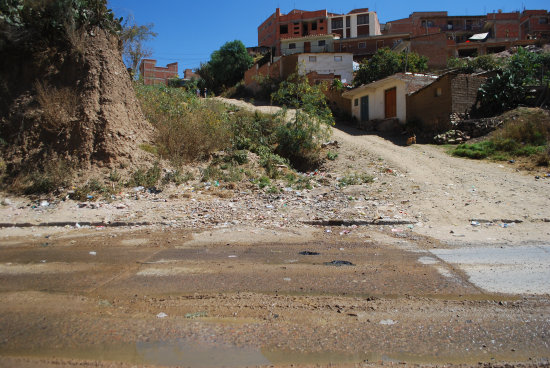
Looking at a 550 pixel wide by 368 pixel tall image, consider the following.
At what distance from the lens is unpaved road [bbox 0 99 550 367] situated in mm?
2633

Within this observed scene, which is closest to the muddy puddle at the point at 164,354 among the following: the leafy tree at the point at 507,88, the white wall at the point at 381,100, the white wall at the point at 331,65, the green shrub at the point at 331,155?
the green shrub at the point at 331,155

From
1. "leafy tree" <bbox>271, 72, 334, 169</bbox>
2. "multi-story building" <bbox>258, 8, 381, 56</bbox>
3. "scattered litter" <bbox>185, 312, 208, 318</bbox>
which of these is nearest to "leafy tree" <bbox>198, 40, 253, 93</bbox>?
"multi-story building" <bbox>258, 8, 381, 56</bbox>

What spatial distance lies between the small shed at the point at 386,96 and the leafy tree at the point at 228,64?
71.0ft

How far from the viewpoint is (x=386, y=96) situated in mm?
21891

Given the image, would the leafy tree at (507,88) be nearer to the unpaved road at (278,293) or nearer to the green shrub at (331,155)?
the green shrub at (331,155)

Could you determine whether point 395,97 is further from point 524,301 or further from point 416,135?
point 524,301

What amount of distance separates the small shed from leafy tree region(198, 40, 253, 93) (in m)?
21.6

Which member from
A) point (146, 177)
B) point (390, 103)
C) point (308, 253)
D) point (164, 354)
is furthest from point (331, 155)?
point (164, 354)

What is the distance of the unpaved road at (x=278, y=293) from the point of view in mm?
2633

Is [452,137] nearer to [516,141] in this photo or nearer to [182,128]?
[516,141]

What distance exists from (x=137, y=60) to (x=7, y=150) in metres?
7.04

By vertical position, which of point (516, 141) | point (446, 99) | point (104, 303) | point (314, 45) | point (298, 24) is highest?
point (298, 24)

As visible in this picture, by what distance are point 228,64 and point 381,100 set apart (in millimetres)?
25462

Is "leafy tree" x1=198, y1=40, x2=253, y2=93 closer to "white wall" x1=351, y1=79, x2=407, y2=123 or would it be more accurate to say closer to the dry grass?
"white wall" x1=351, y1=79, x2=407, y2=123
